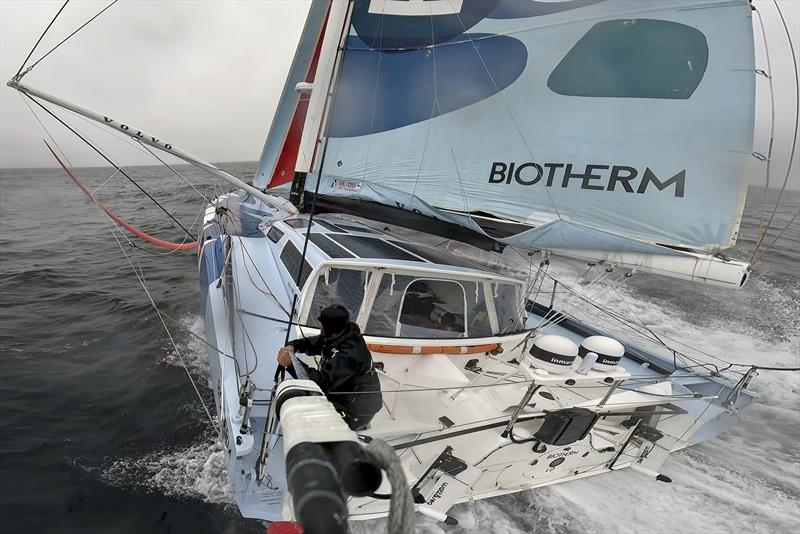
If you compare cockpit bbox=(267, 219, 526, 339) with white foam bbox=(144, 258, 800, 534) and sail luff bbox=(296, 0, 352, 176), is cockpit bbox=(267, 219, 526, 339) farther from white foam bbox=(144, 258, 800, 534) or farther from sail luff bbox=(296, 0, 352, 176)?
white foam bbox=(144, 258, 800, 534)

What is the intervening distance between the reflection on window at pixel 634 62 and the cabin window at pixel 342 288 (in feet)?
8.43

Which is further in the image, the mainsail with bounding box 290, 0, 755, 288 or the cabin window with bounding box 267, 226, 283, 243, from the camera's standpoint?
the cabin window with bounding box 267, 226, 283, 243

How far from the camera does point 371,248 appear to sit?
4551 millimetres

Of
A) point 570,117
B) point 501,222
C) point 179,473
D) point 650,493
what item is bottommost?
point 179,473

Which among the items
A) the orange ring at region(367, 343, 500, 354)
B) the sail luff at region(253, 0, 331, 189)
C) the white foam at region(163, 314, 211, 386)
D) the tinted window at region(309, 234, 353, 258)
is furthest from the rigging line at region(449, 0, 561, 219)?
the white foam at region(163, 314, 211, 386)

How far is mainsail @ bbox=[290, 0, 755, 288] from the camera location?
9.82ft

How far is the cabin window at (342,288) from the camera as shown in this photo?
11.8ft

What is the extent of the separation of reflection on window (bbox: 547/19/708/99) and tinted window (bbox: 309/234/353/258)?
2588mm

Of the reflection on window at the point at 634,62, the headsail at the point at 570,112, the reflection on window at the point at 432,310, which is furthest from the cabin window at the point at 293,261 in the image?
the reflection on window at the point at 634,62

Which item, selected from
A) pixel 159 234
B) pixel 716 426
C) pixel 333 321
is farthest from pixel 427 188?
pixel 159 234

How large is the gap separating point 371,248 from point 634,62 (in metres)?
3.03

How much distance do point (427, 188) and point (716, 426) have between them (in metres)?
4.12

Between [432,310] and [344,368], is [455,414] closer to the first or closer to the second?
[432,310]

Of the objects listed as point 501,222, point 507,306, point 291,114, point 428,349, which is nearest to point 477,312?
point 507,306
